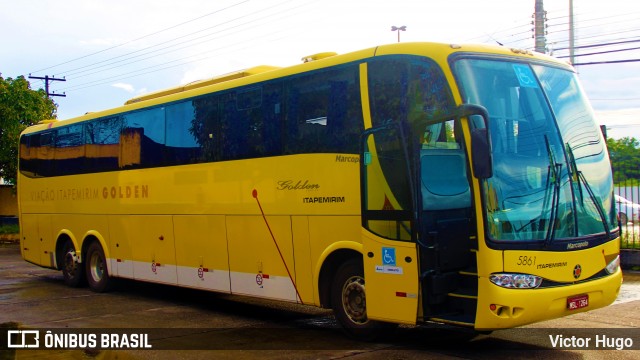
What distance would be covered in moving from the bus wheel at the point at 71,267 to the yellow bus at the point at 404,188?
4295 millimetres

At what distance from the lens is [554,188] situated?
732cm

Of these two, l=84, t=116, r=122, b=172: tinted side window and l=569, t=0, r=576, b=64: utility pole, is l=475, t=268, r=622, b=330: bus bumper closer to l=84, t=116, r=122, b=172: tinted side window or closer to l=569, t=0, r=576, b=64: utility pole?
l=84, t=116, r=122, b=172: tinted side window

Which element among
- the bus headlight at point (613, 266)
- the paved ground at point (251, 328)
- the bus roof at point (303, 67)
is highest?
the bus roof at point (303, 67)

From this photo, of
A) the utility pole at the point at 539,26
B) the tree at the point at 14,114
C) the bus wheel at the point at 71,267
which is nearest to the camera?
the bus wheel at the point at 71,267

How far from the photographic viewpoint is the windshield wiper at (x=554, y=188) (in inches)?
282

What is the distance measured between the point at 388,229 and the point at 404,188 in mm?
522

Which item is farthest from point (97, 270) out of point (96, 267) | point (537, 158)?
point (537, 158)

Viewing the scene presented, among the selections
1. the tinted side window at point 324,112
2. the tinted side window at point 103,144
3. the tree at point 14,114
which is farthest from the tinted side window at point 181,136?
the tree at point 14,114

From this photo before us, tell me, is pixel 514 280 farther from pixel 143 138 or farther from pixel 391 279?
pixel 143 138

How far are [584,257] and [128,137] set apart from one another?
28.9 feet

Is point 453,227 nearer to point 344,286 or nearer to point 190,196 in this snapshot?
point 344,286

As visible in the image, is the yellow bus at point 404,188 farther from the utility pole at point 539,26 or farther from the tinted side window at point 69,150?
the utility pole at point 539,26

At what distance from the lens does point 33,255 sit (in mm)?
16375

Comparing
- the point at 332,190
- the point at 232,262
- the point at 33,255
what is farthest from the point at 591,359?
the point at 33,255
